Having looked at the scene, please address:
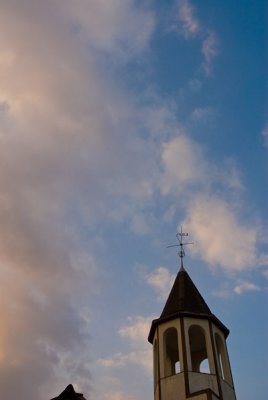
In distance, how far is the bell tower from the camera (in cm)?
2155

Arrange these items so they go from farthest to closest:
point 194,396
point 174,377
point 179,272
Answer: point 179,272 < point 174,377 < point 194,396

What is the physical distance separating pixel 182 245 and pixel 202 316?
6872 millimetres

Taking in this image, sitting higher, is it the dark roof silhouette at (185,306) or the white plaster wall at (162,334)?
the dark roof silhouette at (185,306)

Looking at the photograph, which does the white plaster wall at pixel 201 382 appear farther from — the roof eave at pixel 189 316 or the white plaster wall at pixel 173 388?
the roof eave at pixel 189 316

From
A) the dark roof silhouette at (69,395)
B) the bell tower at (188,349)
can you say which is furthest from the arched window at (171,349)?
the dark roof silhouette at (69,395)

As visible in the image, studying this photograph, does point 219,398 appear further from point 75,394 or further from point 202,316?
point 75,394

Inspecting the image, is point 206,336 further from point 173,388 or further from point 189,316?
point 173,388

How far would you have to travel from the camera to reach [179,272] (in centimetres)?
2886

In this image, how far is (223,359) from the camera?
23.8m

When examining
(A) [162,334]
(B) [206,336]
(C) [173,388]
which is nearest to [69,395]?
(C) [173,388]

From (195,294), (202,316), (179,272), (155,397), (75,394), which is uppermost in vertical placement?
(179,272)

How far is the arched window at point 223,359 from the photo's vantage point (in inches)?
909

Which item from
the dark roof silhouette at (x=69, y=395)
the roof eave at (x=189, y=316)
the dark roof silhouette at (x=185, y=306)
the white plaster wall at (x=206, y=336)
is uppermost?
the dark roof silhouette at (x=185, y=306)

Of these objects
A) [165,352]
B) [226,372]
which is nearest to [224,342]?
[226,372]
